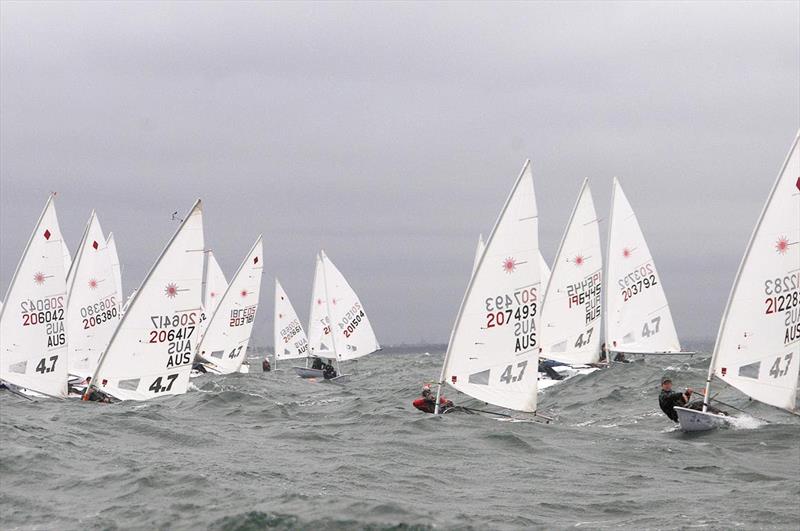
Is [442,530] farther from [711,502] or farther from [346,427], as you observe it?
[346,427]

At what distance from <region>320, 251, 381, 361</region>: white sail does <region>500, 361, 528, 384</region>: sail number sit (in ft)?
104

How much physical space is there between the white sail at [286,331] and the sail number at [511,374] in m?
41.2

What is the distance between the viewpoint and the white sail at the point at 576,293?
38.8 m

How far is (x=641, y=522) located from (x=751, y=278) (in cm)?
1025

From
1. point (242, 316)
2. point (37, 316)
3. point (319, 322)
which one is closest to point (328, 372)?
point (242, 316)

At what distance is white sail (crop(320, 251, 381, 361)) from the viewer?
182 feet

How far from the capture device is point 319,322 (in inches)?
2328

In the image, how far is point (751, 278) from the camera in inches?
872

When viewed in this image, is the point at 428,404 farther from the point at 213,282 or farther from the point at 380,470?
the point at 213,282

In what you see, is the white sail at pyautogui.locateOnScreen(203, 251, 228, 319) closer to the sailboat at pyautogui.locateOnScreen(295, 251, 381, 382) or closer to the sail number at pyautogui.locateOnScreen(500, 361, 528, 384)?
the sailboat at pyautogui.locateOnScreen(295, 251, 381, 382)

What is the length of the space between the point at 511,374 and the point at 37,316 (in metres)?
12.9

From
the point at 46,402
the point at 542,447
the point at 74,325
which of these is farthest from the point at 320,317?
the point at 542,447

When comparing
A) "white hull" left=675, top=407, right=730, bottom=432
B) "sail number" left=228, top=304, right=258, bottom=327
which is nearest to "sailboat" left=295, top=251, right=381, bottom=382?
"sail number" left=228, top=304, right=258, bottom=327

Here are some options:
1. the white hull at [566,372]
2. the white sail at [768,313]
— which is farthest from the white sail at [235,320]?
the white sail at [768,313]
